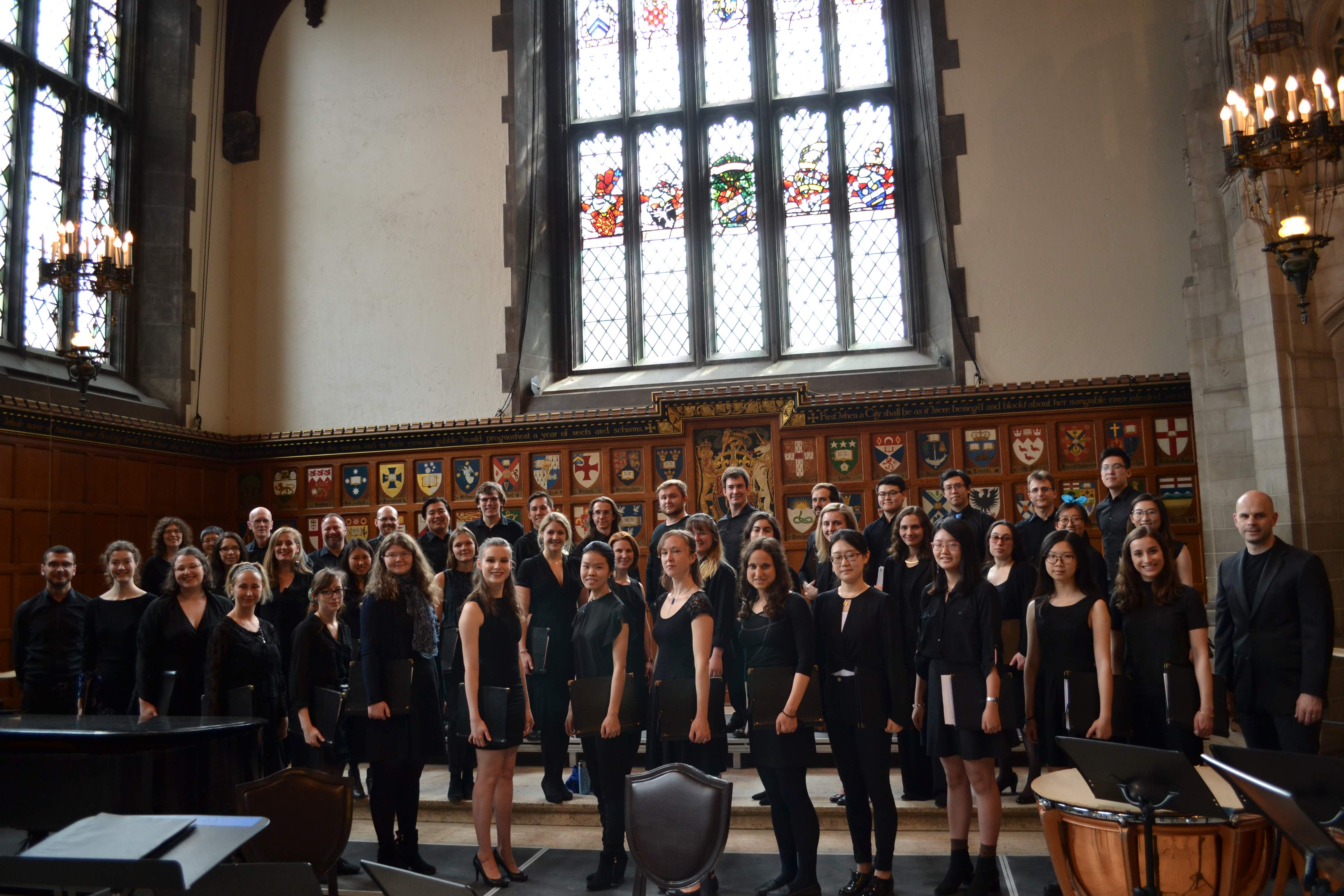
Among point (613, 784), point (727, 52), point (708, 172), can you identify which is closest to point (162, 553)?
point (613, 784)

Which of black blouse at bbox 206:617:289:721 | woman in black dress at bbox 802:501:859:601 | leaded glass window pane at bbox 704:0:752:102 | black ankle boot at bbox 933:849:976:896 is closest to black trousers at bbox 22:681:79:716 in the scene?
black blouse at bbox 206:617:289:721

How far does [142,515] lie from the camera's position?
886cm

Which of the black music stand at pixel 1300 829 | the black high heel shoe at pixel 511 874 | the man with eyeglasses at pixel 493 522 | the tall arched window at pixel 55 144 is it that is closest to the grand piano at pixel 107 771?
the black high heel shoe at pixel 511 874

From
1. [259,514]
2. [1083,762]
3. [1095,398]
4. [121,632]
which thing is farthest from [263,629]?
[1095,398]

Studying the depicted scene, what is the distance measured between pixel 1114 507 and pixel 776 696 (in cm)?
279

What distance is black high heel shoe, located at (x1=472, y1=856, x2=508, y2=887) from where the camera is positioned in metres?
4.47

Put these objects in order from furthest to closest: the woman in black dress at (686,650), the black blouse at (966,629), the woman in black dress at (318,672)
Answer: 1. the woman in black dress at (318,672)
2. the woman in black dress at (686,650)
3. the black blouse at (966,629)

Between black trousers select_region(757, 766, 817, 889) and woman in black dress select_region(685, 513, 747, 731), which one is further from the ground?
woman in black dress select_region(685, 513, 747, 731)

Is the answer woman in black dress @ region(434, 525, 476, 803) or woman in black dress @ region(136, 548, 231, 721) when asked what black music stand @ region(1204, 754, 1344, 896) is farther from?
woman in black dress @ region(136, 548, 231, 721)

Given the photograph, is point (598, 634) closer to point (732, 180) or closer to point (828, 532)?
point (828, 532)

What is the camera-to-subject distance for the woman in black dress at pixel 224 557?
656 centimetres

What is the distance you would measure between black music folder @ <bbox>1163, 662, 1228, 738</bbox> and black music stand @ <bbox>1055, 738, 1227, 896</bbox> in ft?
3.70

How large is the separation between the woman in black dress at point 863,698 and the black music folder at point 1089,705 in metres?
0.67

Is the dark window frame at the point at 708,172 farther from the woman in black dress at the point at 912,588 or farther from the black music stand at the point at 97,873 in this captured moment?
the black music stand at the point at 97,873
